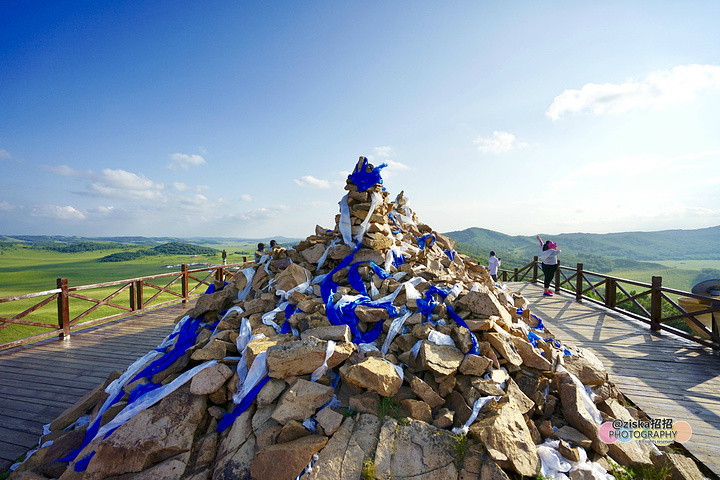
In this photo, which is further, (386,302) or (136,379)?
(386,302)

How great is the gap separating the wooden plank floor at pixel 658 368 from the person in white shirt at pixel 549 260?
270 centimetres

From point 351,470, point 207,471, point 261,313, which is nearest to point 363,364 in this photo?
point 351,470

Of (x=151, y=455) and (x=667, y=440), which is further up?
(x=151, y=455)

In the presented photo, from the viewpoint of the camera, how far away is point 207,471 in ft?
9.17

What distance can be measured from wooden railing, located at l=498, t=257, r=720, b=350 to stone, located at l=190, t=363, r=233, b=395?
871 cm

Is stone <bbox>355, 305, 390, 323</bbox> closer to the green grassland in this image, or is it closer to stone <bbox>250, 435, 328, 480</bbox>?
stone <bbox>250, 435, 328, 480</bbox>

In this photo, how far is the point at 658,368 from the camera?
5.16m

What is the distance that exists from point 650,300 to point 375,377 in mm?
10312

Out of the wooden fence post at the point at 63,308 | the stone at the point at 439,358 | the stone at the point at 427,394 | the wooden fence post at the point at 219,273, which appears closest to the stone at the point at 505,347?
the stone at the point at 439,358

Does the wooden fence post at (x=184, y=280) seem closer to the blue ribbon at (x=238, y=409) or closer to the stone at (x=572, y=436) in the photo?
the blue ribbon at (x=238, y=409)

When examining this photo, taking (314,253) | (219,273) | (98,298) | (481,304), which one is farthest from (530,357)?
(98,298)

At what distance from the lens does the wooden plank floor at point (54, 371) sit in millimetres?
3912

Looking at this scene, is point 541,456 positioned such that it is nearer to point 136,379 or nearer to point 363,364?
point 363,364

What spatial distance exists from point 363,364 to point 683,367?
6.26 m
